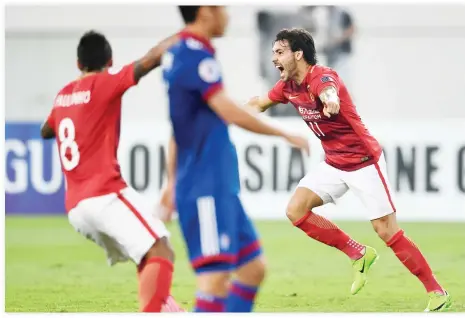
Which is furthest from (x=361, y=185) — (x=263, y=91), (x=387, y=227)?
(x=263, y=91)

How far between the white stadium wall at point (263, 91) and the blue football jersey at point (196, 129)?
26.1 feet

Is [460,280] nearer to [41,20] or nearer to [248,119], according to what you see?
[248,119]

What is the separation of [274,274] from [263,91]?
4755mm

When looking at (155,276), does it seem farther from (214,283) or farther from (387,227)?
(387,227)

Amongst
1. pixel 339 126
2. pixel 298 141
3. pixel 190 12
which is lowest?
pixel 339 126

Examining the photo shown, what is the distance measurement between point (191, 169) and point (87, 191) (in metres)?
1.10

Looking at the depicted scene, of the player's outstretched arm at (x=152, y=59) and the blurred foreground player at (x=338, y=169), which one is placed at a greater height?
the player's outstretched arm at (x=152, y=59)

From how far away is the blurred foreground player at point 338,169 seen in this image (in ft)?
22.7

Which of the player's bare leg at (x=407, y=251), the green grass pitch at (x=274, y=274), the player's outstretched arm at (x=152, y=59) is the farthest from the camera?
the green grass pitch at (x=274, y=274)

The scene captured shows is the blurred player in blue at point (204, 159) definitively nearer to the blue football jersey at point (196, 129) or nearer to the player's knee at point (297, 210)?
the blue football jersey at point (196, 129)

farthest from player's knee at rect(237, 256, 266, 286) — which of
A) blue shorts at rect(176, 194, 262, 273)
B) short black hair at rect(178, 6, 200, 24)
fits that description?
short black hair at rect(178, 6, 200, 24)

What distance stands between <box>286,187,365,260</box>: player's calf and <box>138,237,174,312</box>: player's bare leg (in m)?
1.76

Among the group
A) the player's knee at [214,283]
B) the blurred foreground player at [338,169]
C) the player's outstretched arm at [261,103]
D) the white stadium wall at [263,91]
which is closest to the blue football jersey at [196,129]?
the player's knee at [214,283]

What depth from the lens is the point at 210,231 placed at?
471 centimetres
